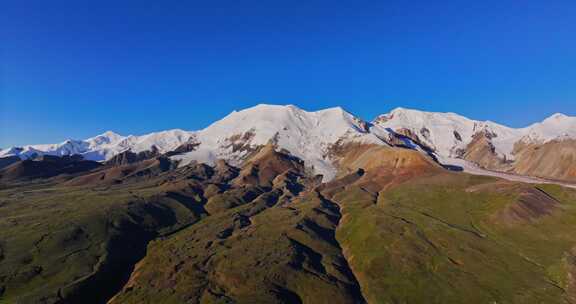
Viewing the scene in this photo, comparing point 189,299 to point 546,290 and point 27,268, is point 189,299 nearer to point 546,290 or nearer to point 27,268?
point 27,268

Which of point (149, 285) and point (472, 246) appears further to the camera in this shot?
point (472, 246)

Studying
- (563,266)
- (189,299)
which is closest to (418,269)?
(563,266)

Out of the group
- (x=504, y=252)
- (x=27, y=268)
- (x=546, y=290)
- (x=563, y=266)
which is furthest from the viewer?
(x=504, y=252)

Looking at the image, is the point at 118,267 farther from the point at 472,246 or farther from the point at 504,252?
the point at 504,252

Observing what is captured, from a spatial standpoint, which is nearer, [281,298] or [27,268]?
[281,298]

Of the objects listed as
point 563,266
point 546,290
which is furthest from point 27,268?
point 563,266

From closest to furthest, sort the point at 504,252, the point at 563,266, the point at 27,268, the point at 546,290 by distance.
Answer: the point at 546,290 < the point at 563,266 < the point at 27,268 < the point at 504,252

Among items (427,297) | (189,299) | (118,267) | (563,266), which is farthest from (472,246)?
→ (118,267)

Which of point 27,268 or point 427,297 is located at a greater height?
point 27,268
